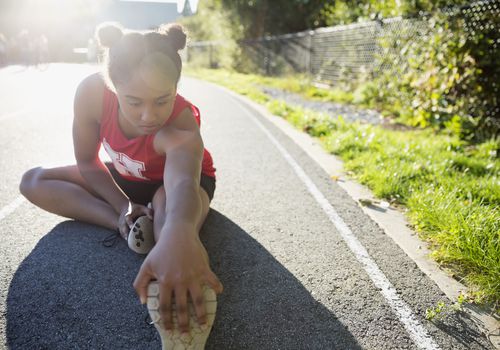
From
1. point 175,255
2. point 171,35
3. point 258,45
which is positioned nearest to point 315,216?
point 171,35

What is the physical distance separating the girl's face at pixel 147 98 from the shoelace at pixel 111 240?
3.40 feet

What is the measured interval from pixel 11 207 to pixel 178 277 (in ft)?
9.37

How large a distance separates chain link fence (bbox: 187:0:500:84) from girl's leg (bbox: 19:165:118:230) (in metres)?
1.44

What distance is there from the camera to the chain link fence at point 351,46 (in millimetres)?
6238

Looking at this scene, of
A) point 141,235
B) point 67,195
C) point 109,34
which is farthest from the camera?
point 67,195

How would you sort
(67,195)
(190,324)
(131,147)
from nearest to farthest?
(190,324) → (131,147) → (67,195)

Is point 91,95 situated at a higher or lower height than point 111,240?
higher

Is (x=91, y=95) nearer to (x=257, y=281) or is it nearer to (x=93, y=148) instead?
(x=93, y=148)

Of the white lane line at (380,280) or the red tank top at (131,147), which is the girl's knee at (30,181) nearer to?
the red tank top at (131,147)

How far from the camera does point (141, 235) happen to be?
255 centimetres

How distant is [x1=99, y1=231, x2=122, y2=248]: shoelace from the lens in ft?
9.59

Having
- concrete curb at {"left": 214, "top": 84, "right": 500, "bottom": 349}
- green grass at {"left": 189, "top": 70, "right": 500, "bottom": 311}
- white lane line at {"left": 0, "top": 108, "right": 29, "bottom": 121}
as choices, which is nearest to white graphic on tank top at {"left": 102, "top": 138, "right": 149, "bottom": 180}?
concrete curb at {"left": 214, "top": 84, "right": 500, "bottom": 349}

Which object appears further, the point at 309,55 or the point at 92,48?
the point at 309,55

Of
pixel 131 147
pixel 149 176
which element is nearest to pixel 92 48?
pixel 149 176
